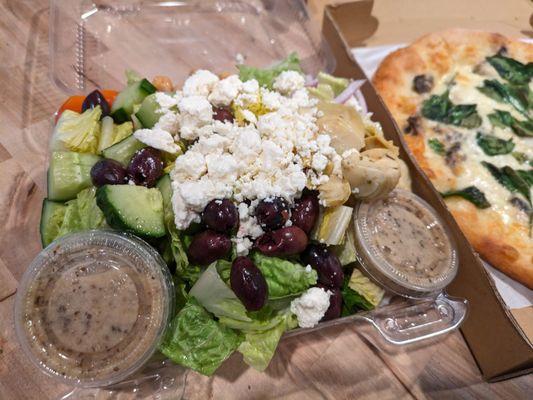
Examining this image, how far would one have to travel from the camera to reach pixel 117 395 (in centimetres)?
161

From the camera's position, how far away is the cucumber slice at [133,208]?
61.9 inches

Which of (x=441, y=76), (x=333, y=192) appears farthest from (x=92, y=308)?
(x=441, y=76)

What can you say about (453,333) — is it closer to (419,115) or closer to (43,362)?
(419,115)

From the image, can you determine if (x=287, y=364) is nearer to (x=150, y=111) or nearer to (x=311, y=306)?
(x=311, y=306)

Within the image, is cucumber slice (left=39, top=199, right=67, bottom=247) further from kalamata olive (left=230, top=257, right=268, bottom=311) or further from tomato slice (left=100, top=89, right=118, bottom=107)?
kalamata olive (left=230, top=257, right=268, bottom=311)

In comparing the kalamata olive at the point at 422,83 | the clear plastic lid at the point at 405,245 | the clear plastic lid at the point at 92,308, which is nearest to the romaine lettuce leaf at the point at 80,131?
the clear plastic lid at the point at 92,308

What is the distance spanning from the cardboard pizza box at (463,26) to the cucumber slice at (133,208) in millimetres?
1299

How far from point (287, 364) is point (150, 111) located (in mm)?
1241

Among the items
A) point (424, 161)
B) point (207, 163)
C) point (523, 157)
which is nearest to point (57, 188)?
point (207, 163)

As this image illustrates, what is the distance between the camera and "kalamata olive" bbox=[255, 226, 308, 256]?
1.62 meters

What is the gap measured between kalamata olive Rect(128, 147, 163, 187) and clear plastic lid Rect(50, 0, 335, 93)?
3.27ft

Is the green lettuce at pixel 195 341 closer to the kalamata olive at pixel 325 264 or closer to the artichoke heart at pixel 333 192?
the kalamata olive at pixel 325 264

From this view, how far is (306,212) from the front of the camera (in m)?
1.71

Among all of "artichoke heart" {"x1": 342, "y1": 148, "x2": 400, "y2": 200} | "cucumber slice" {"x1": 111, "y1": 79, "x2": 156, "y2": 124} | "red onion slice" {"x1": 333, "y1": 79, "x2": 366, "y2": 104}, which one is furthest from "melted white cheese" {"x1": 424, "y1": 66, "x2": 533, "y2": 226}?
"cucumber slice" {"x1": 111, "y1": 79, "x2": 156, "y2": 124}
